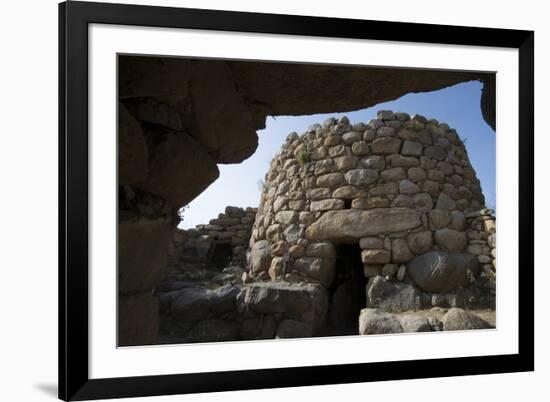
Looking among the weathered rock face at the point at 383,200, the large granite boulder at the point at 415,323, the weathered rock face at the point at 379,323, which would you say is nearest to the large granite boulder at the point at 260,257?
the weathered rock face at the point at 383,200

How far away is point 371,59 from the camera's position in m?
2.72

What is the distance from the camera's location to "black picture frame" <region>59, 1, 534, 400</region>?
2.25 m

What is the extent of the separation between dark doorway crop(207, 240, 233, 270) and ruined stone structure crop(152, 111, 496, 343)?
1.21 m

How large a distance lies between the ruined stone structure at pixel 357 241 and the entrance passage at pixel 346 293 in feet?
0.04

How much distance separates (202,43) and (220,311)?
4137 millimetres

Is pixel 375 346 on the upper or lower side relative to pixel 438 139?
lower

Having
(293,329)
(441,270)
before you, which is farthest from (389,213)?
(293,329)

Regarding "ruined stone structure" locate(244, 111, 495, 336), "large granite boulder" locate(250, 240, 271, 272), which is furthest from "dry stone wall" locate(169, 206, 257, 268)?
"ruined stone structure" locate(244, 111, 495, 336)

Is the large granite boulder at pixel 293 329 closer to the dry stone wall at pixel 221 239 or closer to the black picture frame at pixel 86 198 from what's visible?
the dry stone wall at pixel 221 239

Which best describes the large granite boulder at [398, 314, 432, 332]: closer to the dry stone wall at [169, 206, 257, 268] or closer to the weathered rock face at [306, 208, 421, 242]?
the weathered rock face at [306, 208, 421, 242]

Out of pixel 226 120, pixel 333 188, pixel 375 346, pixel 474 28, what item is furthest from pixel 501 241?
pixel 333 188

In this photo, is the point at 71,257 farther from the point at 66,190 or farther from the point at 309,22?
the point at 309,22

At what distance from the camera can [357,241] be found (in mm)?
6320

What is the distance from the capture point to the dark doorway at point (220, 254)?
802 cm
